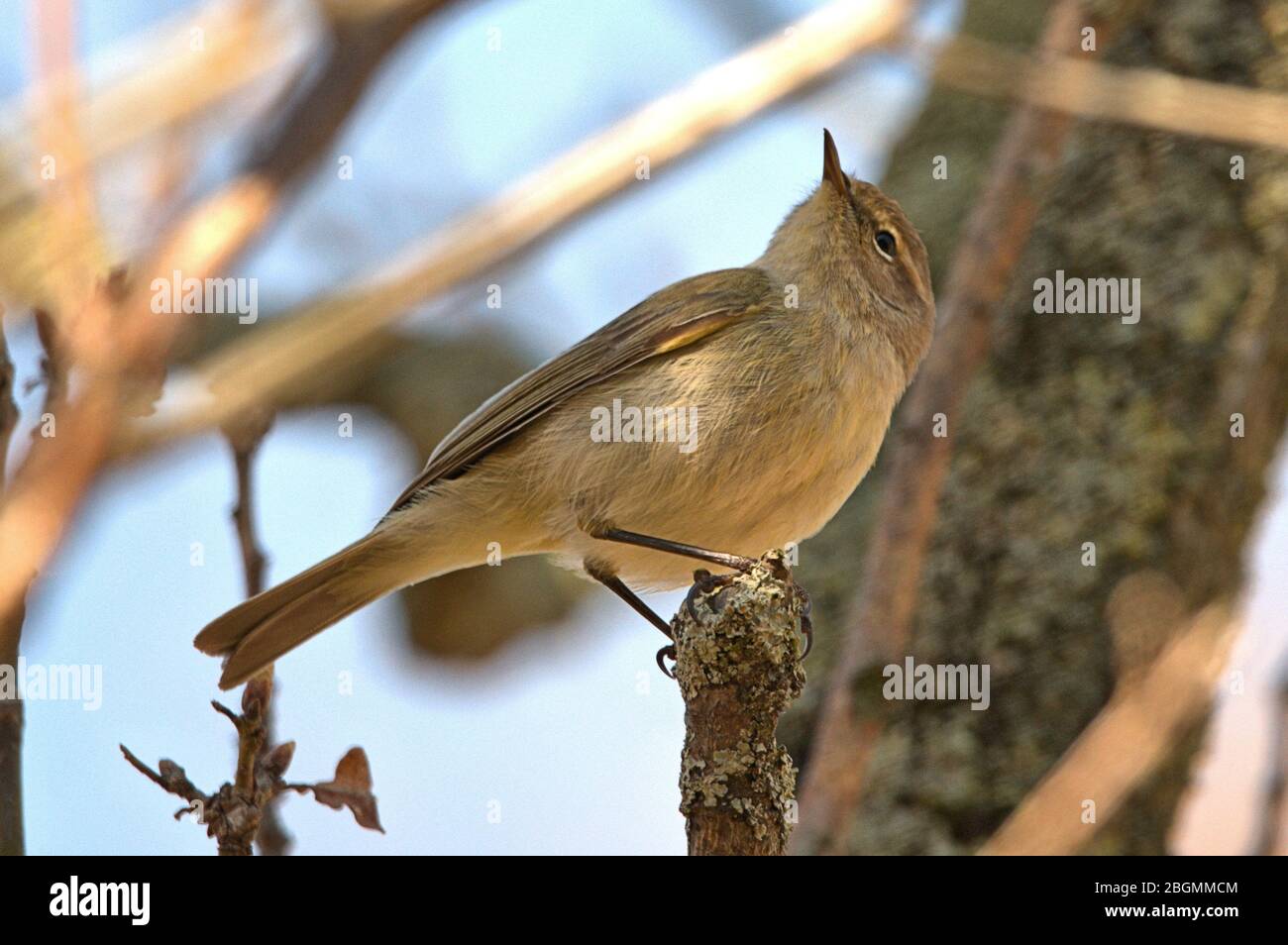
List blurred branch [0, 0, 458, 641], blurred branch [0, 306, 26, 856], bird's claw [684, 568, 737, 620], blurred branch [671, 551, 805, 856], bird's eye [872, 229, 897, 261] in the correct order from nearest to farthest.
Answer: blurred branch [0, 0, 458, 641] → blurred branch [0, 306, 26, 856] → blurred branch [671, 551, 805, 856] → bird's claw [684, 568, 737, 620] → bird's eye [872, 229, 897, 261]

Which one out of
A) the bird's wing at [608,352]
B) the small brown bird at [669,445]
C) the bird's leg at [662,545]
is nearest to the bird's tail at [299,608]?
the small brown bird at [669,445]

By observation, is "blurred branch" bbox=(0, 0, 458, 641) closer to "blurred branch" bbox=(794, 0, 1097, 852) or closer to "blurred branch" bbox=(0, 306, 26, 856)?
"blurred branch" bbox=(0, 306, 26, 856)

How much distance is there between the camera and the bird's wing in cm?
353

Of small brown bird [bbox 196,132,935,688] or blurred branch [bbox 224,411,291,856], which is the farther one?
small brown bird [bbox 196,132,935,688]

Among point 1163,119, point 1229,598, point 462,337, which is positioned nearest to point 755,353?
point 1163,119

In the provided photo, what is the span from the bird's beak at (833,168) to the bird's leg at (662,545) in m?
1.14

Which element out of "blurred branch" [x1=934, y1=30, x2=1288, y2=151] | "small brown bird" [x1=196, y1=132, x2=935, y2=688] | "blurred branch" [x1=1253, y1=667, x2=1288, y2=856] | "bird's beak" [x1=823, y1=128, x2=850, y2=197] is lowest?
"blurred branch" [x1=1253, y1=667, x2=1288, y2=856]

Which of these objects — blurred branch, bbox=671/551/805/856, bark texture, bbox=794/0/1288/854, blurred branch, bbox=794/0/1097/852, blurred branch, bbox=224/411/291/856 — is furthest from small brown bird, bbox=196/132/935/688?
blurred branch, bbox=224/411/291/856

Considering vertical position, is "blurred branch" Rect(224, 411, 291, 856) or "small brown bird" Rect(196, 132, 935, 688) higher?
"small brown bird" Rect(196, 132, 935, 688)

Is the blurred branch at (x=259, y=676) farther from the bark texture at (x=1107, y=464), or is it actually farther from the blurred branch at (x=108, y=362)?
the bark texture at (x=1107, y=464)

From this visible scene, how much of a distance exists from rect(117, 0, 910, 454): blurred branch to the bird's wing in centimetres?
97

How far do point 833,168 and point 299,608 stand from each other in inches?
72.5

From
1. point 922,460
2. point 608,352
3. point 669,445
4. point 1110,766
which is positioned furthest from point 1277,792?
point 608,352

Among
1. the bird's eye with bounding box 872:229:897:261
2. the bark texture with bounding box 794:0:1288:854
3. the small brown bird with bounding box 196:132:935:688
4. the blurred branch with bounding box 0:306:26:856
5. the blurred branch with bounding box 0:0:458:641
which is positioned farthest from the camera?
the bird's eye with bounding box 872:229:897:261
